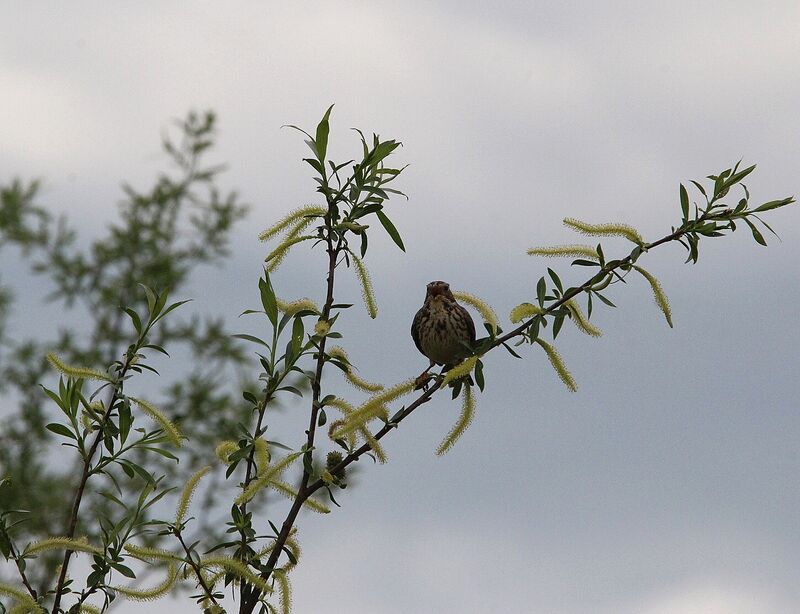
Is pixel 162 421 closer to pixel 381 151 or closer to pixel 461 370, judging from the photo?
pixel 461 370

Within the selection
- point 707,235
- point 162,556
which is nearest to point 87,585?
point 162,556

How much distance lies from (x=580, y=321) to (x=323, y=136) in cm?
131

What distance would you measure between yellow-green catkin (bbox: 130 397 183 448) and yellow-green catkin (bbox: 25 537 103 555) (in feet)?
1.51

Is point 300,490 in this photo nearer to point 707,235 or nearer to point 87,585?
point 87,585

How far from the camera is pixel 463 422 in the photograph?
4434 millimetres

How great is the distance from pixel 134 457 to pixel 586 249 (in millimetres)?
11544

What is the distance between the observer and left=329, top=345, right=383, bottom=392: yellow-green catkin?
4355 mm

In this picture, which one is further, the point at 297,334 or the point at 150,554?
the point at 297,334

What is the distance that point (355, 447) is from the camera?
4316mm

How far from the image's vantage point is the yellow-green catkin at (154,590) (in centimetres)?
399

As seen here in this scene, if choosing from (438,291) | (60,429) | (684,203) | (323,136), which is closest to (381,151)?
(323,136)

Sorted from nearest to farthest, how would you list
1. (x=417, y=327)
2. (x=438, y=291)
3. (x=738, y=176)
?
(x=738, y=176) → (x=417, y=327) → (x=438, y=291)

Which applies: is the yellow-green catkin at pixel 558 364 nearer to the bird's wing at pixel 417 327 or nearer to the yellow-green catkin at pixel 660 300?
the yellow-green catkin at pixel 660 300

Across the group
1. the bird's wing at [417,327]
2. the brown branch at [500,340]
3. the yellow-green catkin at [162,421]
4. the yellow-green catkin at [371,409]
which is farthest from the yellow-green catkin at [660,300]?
the bird's wing at [417,327]
